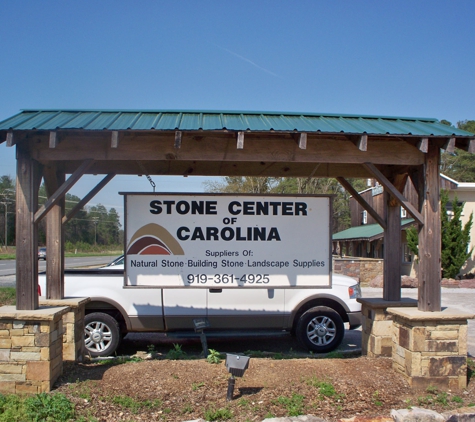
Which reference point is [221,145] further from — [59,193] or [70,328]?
[70,328]

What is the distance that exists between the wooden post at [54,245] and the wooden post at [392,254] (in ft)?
15.6

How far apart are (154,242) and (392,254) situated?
3.52 m

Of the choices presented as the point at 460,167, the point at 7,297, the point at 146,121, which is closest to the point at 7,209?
the point at 460,167

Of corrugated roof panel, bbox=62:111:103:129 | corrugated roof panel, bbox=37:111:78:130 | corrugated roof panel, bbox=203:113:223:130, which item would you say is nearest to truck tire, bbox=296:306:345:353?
corrugated roof panel, bbox=203:113:223:130

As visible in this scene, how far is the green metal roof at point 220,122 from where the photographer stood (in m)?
5.64

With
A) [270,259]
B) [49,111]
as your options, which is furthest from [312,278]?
[49,111]

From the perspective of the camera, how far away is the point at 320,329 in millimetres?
8031

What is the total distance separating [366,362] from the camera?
6.52 meters

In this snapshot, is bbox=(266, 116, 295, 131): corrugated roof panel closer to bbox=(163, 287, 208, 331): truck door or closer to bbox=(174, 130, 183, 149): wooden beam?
bbox=(174, 130, 183, 149): wooden beam

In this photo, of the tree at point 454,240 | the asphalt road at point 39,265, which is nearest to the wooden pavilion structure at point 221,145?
the tree at point 454,240

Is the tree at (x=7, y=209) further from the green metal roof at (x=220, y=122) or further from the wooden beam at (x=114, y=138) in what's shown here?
the wooden beam at (x=114, y=138)

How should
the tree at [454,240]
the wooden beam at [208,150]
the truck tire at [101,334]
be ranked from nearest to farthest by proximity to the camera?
the wooden beam at [208,150] < the truck tire at [101,334] < the tree at [454,240]

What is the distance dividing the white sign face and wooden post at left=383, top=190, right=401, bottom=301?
3.30 ft

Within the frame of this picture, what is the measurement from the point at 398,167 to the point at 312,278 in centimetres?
210
